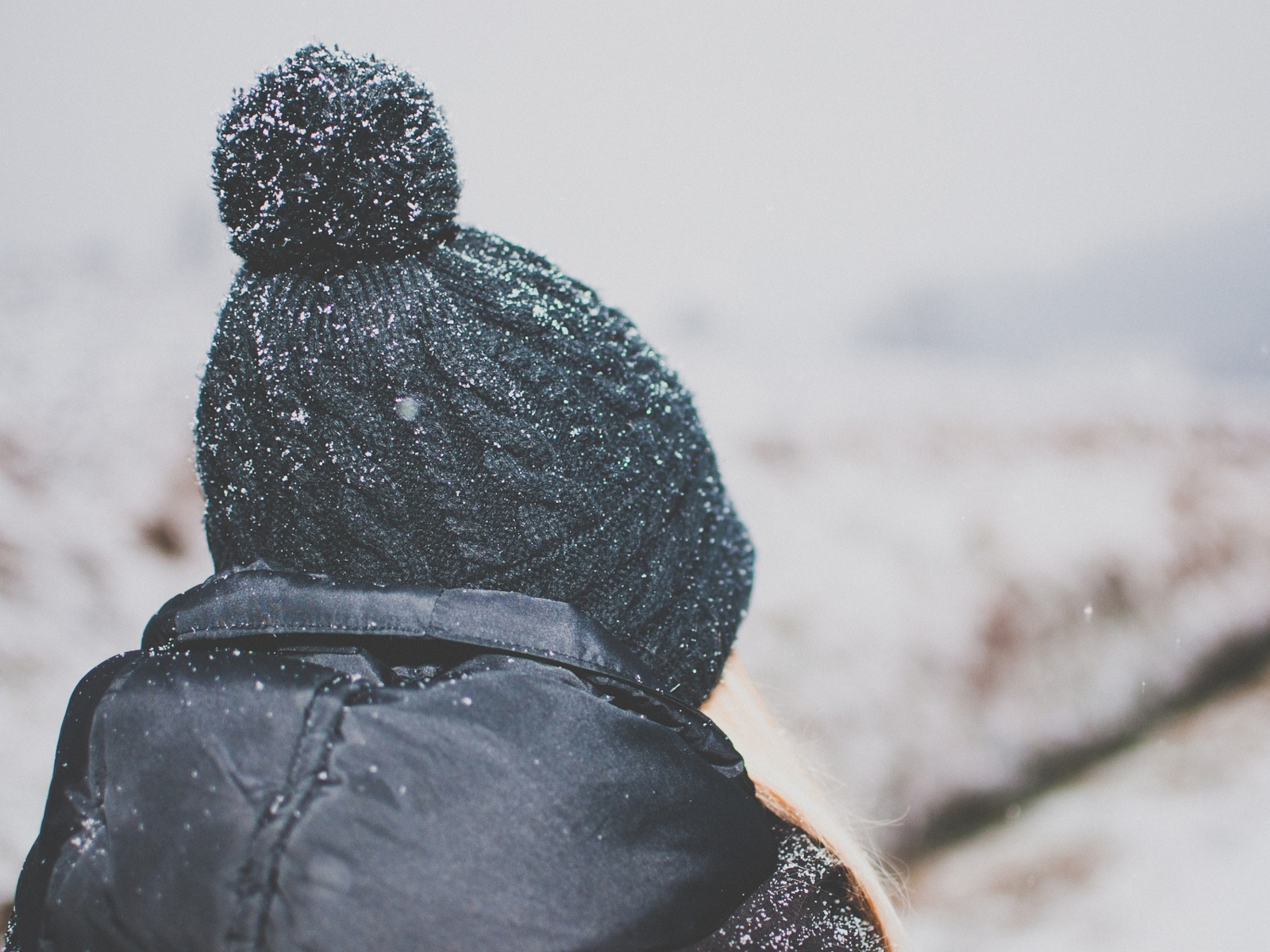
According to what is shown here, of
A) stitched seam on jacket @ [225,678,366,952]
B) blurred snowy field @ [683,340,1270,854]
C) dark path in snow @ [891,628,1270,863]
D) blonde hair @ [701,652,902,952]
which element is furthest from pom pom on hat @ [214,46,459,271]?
dark path in snow @ [891,628,1270,863]

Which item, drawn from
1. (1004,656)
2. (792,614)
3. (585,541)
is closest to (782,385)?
(792,614)

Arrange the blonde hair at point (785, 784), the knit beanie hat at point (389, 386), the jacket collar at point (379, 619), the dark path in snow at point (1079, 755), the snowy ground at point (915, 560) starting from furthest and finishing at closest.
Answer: the dark path in snow at point (1079, 755), the snowy ground at point (915, 560), the blonde hair at point (785, 784), the knit beanie hat at point (389, 386), the jacket collar at point (379, 619)

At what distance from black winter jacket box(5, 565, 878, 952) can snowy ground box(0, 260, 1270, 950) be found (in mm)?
1611

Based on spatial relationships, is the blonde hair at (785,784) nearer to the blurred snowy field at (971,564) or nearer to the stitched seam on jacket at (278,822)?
the stitched seam on jacket at (278,822)

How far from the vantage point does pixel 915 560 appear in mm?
3857

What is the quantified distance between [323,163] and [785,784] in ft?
3.12

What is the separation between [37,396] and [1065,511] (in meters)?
4.92

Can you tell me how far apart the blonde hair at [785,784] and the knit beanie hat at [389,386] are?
0.97 ft

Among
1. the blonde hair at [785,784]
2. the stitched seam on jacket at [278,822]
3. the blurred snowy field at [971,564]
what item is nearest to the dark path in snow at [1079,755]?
the blurred snowy field at [971,564]

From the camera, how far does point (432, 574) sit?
0.80 metres

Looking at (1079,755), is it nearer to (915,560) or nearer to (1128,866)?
(1128,866)

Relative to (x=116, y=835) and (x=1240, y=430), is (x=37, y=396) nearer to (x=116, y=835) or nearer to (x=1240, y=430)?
(x=116, y=835)

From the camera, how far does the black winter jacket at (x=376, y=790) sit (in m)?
0.53

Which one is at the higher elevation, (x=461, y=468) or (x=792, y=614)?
(x=461, y=468)
